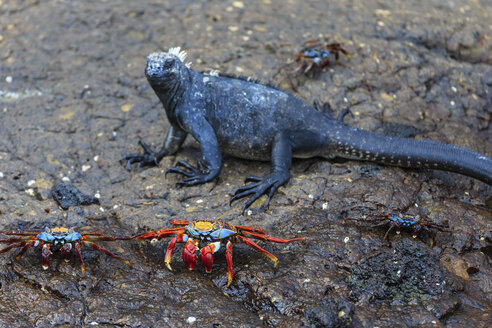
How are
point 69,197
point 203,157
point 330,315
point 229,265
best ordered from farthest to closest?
point 203,157, point 69,197, point 229,265, point 330,315

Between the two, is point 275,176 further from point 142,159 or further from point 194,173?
point 142,159

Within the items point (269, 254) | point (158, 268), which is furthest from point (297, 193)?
point (158, 268)

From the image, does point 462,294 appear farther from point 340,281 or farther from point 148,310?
point 148,310

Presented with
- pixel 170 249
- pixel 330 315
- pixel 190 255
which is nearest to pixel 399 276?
pixel 330 315

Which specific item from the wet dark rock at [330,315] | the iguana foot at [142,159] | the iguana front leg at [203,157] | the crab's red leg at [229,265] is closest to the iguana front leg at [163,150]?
the iguana foot at [142,159]

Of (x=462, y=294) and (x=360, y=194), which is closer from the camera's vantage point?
(x=462, y=294)

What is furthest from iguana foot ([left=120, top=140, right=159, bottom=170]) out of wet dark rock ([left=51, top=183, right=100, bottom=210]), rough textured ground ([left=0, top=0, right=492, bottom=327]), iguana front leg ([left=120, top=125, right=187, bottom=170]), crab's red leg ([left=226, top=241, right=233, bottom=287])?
crab's red leg ([left=226, top=241, right=233, bottom=287])

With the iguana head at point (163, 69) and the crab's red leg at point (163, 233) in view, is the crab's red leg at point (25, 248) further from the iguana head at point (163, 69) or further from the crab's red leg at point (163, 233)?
the iguana head at point (163, 69)
